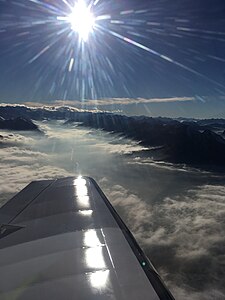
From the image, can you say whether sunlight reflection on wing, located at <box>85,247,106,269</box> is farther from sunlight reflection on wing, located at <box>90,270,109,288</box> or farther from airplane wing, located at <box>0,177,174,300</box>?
Answer: sunlight reflection on wing, located at <box>90,270,109,288</box>

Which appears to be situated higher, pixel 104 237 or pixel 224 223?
pixel 104 237

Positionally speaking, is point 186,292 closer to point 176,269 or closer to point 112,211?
point 176,269

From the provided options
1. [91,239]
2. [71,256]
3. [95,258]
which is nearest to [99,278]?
[95,258]

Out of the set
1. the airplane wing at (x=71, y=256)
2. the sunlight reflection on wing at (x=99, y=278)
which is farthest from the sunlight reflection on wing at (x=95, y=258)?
the sunlight reflection on wing at (x=99, y=278)

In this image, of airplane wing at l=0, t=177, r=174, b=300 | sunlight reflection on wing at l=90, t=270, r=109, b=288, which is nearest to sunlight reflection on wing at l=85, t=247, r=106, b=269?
airplane wing at l=0, t=177, r=174, b=300

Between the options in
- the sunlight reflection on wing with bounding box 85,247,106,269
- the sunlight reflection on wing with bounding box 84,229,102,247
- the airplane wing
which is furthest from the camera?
the sunlight reflection on wing with bounding box 84,229,102,247

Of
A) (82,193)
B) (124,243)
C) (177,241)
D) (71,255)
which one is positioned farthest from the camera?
(177,241)

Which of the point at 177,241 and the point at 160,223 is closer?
the point at 177,241

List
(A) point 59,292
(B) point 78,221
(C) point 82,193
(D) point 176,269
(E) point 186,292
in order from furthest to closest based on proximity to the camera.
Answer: (D) point 176,269
(E) point 186,292
(C) point 82,193
(B) point 78,221
(A) point 59,292

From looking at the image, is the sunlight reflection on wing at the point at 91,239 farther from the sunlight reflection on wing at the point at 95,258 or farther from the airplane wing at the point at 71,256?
the sunlight reflection on wing at the point at 95,258

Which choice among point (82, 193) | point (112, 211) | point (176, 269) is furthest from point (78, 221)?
point (176, 269)
